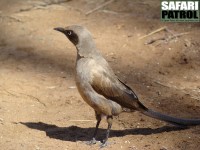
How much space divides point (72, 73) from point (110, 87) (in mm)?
2375

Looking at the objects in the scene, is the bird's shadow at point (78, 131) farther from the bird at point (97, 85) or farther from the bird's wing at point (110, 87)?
the bird's wing at point (110, 87)

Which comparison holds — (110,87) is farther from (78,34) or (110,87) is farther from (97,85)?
(78,34)

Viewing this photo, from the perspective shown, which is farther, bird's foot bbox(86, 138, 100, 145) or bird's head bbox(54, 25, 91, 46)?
bird's foot bbox(86, 138, 100, 145)

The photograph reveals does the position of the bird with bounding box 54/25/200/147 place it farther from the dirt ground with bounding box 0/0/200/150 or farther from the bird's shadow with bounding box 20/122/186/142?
the dirt ground with bounding box 0/0/200/150

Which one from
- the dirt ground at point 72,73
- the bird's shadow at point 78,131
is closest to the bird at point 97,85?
the bird's shadow at point 78,131

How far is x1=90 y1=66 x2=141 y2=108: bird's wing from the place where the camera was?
20.4 feet

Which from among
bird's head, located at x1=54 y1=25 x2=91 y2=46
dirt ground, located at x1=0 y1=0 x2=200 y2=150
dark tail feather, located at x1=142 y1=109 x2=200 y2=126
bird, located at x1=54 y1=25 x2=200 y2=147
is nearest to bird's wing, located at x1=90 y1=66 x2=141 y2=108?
bird, located at x1=54 y1=25 x2=200 y2=147

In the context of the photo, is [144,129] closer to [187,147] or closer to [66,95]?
[187,147]

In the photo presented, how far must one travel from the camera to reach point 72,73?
865 centimetres

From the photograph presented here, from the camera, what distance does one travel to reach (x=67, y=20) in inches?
415

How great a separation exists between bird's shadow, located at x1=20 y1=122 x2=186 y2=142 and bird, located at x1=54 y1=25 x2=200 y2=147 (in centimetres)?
25

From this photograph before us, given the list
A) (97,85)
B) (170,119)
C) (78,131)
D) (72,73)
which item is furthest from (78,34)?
(72,73)

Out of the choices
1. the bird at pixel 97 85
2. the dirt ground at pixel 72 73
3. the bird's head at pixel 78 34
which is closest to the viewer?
the bird at pixel 97 85

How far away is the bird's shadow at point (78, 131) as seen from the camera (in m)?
6.74
